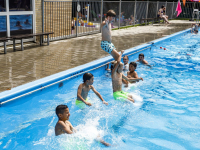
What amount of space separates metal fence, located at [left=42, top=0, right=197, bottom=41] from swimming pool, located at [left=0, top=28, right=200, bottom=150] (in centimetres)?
520

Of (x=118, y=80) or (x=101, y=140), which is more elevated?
(x=118, y=80)

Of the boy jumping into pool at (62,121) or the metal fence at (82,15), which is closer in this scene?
the boy jumping into pool at (62,121)

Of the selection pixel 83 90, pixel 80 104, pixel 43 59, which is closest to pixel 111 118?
pixel 80 104

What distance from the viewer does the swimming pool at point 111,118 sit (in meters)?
4.62

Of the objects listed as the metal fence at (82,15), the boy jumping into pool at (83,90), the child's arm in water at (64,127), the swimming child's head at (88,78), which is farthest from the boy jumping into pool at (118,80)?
the metal fence at (82,15)

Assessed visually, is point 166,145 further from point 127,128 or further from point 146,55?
point 146,55

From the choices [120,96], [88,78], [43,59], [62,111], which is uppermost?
[43,59]

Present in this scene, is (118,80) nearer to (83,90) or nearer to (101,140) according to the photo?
(83,90)

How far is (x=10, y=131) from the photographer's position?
470 centimetres

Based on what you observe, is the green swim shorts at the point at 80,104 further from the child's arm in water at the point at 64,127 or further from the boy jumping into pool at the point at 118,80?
the child's arm in water at the point at 64,127

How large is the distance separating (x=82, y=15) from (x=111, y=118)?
426 inches

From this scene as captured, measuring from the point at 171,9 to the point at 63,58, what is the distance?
2464cm

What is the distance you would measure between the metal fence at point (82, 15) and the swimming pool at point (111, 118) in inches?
205

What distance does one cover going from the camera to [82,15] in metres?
15.4
